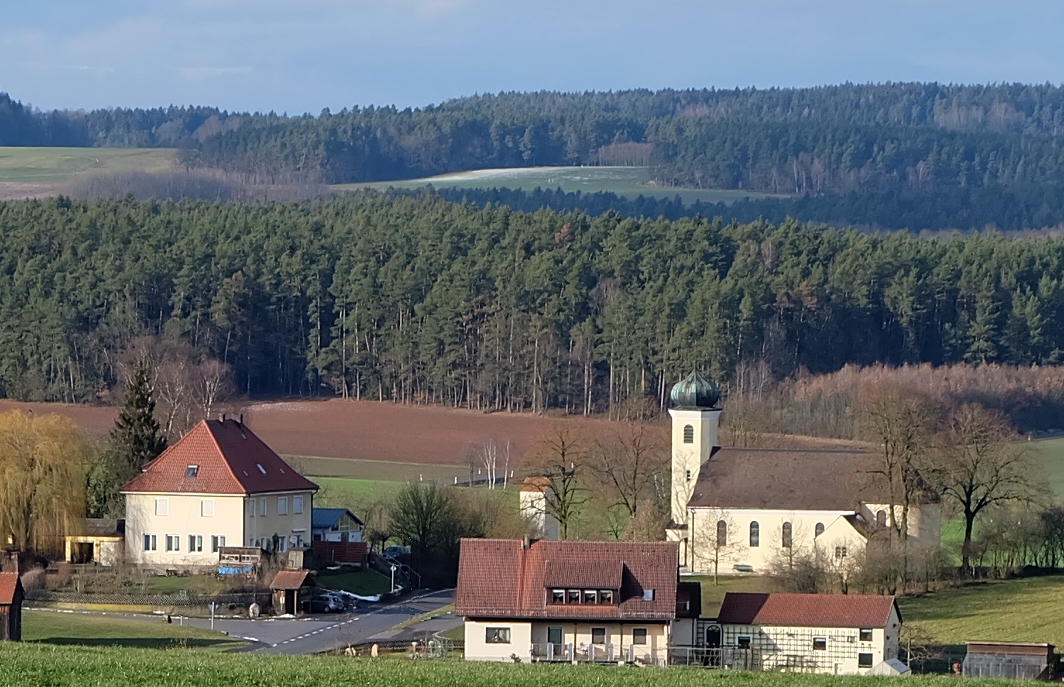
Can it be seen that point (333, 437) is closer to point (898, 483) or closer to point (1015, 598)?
point (898, 483)

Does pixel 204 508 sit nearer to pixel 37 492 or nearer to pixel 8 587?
pixel 37 492

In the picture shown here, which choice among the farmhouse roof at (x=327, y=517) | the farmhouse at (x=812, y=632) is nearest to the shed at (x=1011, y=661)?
the farmhouse at (x=812, y=632)

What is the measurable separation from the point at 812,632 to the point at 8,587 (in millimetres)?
17861

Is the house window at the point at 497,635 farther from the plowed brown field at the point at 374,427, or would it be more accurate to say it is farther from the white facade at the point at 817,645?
the plowed brown field at the point at 374,427

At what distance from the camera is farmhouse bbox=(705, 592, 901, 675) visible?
157 ft

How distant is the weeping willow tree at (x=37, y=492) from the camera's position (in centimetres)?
6450

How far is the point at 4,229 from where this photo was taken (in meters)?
141

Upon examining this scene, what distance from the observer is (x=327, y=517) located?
6944 cm

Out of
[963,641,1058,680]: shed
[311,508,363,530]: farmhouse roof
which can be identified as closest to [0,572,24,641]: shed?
[311,508,363,530]: farmhouse roof

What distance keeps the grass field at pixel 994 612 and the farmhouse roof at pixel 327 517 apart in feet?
61.5

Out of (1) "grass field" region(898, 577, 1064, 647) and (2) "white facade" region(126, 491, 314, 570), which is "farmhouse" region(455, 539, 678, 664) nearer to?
(1) "grass field" region(898, 577, 1064, 647)

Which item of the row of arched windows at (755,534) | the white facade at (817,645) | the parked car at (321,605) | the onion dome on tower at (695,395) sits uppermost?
the onion dome on tower at (695,395)

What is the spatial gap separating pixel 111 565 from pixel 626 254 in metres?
73.2

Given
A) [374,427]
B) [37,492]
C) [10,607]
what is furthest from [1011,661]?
Result: [374,427]
